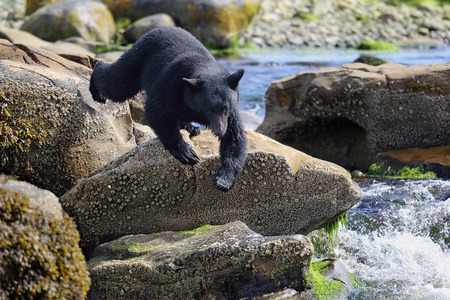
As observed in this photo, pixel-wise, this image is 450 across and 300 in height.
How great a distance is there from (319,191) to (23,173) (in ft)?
9.18

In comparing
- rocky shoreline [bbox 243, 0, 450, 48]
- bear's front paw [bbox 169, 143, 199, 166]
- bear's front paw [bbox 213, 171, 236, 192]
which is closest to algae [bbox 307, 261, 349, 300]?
bear's front paw [bbox 213, 171, 236, 192]

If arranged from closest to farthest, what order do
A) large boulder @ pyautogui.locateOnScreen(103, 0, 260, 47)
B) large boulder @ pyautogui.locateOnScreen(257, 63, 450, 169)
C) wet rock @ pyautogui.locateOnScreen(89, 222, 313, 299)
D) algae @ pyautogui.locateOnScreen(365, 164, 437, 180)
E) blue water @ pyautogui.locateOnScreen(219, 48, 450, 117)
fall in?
wet rock @ pyautogui.locateOnScreen(89, 222, 313, 299), algae @ pyautogui.locateOnScreen(365, 164, 437, 180), large boulder @ pyautogui.locateOnScreen(257, 63, 450, 169), blue water @ pyautogui.locateOnScreen(219, 48, 450, 117), large boulder @ pyautogui.locateOnScreen(103, 0, 260, 47)

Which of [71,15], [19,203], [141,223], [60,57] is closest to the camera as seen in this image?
[19,203]

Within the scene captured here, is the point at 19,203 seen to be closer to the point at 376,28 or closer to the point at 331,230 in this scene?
the point at 331,230

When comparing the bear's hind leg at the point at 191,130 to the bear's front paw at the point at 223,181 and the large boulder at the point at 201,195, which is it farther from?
the bear's front paw at the point at 223,181

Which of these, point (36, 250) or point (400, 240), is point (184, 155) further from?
point (400, 240)

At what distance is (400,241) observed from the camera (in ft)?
20.2

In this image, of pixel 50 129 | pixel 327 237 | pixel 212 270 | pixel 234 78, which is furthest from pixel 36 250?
pixel 327 237

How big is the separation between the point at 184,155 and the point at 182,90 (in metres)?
0.60

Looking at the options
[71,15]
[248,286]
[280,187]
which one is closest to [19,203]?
[248,286]

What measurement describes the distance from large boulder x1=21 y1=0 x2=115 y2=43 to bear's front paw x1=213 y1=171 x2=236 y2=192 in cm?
1841

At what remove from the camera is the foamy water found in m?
5.20

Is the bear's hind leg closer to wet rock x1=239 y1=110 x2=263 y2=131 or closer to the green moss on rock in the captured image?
the green moss on rock

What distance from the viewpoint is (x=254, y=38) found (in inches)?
1025
